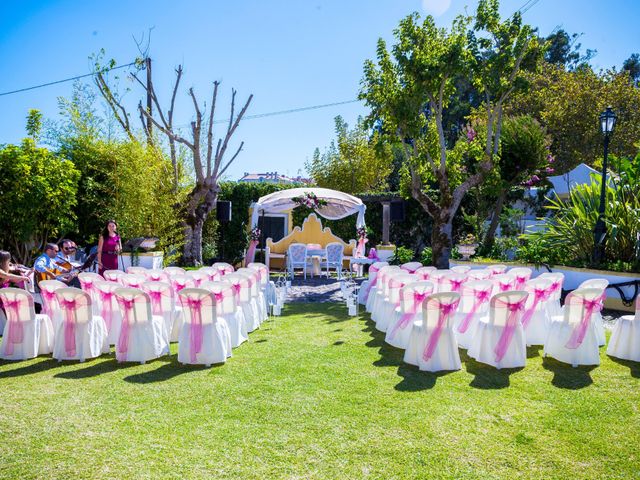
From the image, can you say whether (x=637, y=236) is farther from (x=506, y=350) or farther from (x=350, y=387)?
(x=350, y=387)

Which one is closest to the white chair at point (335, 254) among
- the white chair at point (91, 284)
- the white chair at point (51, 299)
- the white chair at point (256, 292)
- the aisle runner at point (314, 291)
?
the aisle runner at point (314, 291)

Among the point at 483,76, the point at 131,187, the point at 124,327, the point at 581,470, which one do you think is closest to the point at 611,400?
the point at 581,470

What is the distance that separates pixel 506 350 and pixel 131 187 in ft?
33.8

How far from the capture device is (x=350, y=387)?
452 centimetres

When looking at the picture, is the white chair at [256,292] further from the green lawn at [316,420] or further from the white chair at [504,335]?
the white chair at [504,335]

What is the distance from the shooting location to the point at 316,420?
12.3 feet

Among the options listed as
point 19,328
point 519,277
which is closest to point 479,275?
point 519,277

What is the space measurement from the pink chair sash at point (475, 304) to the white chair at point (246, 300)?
294 cm

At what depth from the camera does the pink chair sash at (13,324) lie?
5.42m

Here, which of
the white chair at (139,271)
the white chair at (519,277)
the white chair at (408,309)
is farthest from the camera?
the white chair at (139,271)

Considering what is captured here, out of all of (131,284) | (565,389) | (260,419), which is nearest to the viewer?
(260,419)

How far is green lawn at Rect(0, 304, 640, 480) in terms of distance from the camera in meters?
3.06

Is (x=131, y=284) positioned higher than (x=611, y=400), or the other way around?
(x=131, y=284)

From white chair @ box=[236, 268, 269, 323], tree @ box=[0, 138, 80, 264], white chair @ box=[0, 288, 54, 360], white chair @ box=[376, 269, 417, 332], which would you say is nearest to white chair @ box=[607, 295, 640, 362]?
white chair @ box=[376, 269, 417, 332]
